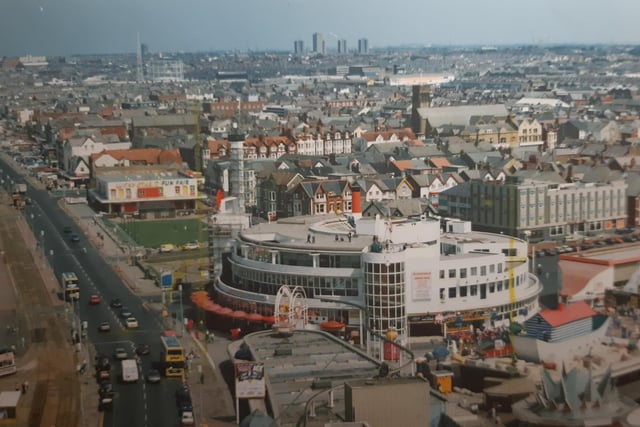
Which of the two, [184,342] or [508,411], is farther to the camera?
[184,342]

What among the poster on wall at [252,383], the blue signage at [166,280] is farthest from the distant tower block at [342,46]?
the poster on wall at [252,383]

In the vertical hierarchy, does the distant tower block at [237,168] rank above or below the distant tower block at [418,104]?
below

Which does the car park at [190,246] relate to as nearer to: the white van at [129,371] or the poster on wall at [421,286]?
the poster on wall at [421,286]

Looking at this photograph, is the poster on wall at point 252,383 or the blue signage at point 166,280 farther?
the blue signage at point 166,280

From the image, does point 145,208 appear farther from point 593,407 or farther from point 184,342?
point 593,407

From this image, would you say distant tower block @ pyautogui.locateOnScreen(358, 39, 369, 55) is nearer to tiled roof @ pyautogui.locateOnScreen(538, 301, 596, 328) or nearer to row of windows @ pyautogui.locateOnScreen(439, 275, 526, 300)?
row of windows @ pyautogui.locateOnScreen(439, 275, 526, 300)

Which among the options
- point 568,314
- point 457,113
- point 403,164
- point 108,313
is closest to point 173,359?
point 108,313

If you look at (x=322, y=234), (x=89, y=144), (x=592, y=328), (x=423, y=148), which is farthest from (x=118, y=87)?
(x=592, y=328)
